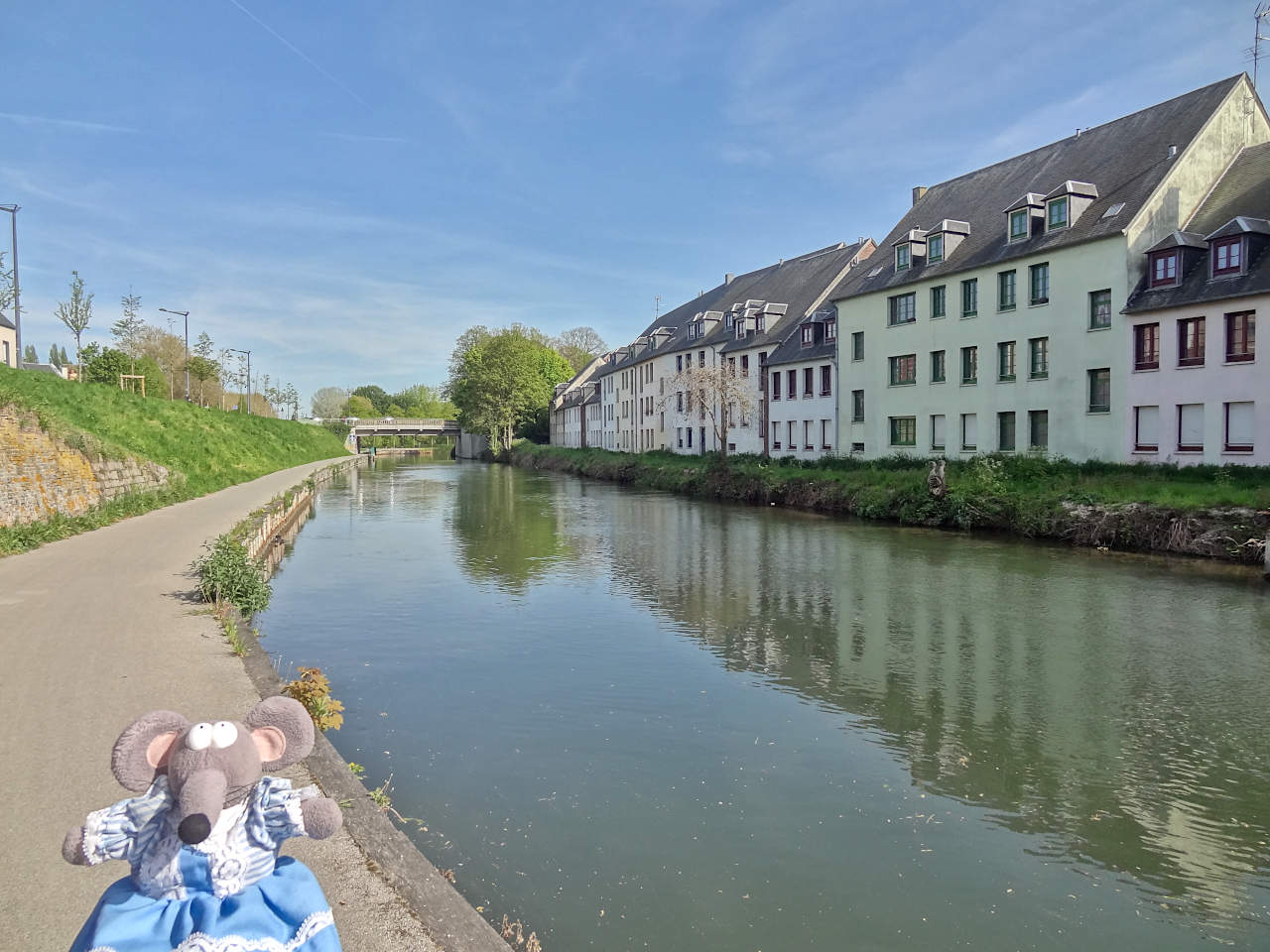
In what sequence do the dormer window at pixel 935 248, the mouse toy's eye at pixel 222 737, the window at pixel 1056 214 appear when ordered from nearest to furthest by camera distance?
the mouse toy's eye at pixel 222 737 → the window at pixel 1056 214 → the dormer window at pixel 935 248

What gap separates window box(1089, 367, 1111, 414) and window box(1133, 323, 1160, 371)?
99cm

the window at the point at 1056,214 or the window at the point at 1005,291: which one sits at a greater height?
the window at the point at 1056,214

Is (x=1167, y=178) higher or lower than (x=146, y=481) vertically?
higher

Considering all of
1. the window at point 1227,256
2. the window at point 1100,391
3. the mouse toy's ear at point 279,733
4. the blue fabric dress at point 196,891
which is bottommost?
the blue fabric dress at point 196,891

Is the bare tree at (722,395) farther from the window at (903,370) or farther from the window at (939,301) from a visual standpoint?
the window at (939,301)

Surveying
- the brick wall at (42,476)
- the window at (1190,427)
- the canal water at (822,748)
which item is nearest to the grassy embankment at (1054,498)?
the window at (1190,427)

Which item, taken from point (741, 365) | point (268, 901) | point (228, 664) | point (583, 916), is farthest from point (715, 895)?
point (741, 365)

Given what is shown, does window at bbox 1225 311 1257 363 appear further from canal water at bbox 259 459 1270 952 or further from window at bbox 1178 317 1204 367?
canal water at bbox 259 459 1270 952

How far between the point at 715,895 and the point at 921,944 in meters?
1.23

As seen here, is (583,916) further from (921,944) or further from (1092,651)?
(1092,651)

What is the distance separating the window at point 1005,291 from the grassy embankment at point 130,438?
1069 inches

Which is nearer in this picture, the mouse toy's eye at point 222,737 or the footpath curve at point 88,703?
the mouse toy's eye at point 222,737

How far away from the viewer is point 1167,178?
26250 millimetres

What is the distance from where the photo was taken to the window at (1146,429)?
83.1 ft
